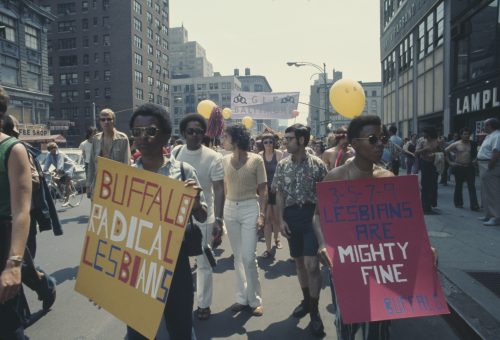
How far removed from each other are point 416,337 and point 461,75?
56.8 ft

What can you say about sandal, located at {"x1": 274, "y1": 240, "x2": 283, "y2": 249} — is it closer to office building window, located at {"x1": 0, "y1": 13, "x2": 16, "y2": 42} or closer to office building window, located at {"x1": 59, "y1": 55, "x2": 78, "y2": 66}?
office building window, located at {"x1": 0, "y1": 13, "x2": 16, "y2": 42}

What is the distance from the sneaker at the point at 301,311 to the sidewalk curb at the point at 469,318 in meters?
1.46

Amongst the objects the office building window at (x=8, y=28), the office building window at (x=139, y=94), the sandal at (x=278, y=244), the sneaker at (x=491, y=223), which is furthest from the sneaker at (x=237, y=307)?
the office building window at (x=139, y=94)

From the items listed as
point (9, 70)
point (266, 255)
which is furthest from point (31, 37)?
point (266, 255)

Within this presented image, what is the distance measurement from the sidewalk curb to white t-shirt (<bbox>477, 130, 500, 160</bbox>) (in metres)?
4.46

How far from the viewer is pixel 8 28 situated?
127ft

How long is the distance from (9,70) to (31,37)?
5792mm

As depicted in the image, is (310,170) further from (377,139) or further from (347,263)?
(347,263)

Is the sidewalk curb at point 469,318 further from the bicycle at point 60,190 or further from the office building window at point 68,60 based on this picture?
the office building window at point 68,60

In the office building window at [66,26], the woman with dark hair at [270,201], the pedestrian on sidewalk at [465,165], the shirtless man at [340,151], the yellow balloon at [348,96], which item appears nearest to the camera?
the shirtless man at [340,151]

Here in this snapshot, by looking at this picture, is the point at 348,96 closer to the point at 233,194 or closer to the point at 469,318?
the point at 233,194

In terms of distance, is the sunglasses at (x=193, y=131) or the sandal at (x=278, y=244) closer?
the sunglasses at (x=193, y=131)

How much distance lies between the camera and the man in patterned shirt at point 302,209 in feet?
12.6

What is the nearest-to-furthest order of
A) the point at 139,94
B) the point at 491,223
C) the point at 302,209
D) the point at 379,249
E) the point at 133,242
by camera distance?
the point at 133,242 < the point at 379,249 < the point at 302,209 < the point at 491,223 < the point at 139,94
